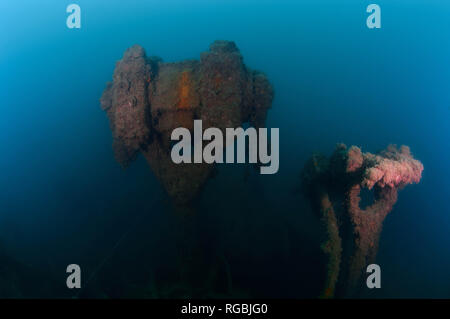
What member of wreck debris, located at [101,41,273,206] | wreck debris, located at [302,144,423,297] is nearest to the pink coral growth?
wreck debris, located at [302,144,423,297]

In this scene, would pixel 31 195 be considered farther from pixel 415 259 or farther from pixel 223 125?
pixel 415 259

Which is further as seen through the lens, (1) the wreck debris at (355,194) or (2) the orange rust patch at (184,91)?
(2) the orange rust patch at (184,91)

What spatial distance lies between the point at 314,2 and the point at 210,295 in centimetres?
4042

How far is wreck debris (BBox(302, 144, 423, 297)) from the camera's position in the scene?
400cm

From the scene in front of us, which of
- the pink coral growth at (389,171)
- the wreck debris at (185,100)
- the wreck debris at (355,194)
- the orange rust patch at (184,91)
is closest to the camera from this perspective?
the pink coral growth at (389,171)

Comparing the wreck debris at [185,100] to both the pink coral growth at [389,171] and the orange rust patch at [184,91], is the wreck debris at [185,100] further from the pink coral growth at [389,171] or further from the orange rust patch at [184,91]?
the pink coral growth at [389,171]

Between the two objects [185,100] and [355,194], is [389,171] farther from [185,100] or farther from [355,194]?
[185,100]

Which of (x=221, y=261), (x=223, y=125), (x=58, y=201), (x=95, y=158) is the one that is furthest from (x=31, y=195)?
(x=223, y=125)

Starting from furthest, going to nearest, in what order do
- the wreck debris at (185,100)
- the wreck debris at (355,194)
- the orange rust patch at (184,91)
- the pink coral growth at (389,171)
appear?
the orange rust patch at (184,91), the wreck debris at (185,100), the wreck debris at (355,194), the pink coral growth at (389,171)

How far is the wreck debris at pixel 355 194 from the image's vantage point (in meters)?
4.00

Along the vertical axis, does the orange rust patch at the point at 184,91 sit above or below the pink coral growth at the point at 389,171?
above

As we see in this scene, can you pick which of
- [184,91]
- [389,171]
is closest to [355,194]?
[389,171]

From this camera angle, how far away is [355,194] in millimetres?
4449

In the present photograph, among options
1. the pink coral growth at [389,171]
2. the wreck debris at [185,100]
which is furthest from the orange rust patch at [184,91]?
the pink coral growth at [389,171]
